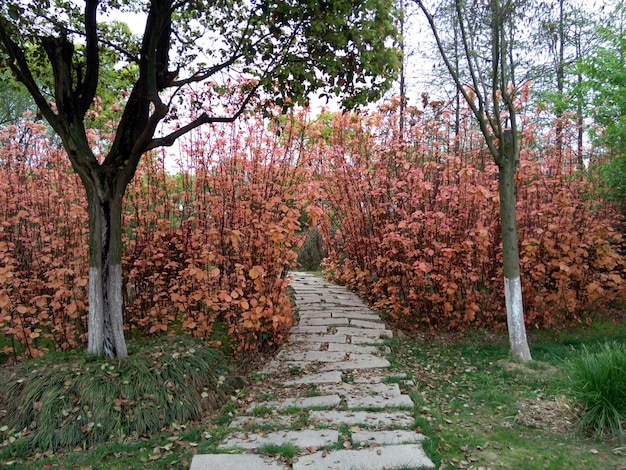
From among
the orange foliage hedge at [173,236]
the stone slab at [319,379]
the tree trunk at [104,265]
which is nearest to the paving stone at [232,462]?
the stone slab at [319,379]

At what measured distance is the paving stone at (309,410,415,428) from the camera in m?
2.89

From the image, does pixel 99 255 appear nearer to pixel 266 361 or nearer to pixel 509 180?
pixel 266 361

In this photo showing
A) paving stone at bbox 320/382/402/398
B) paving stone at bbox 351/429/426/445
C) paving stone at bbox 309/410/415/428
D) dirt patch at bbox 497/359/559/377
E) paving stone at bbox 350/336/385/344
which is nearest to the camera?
paving stone at bbox 351/429/426/445

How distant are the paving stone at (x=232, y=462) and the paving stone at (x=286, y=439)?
0.40ft

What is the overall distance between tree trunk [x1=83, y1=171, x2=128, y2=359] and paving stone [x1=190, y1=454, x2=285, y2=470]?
1.36 m

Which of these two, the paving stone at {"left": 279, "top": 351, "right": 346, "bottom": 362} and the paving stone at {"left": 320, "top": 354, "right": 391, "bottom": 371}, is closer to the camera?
the paving stone at {"left": 320, "top": 354, "right": 391, "bottom": 371}

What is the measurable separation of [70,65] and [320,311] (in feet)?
13.1

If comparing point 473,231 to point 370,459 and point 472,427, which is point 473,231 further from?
point 370,459

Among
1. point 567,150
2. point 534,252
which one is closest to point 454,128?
point 567,150

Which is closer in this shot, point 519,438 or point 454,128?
point 519,438

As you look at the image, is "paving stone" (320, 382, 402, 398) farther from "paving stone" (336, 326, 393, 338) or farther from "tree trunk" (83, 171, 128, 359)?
"tree trunk" (83, 171, 128, 359)

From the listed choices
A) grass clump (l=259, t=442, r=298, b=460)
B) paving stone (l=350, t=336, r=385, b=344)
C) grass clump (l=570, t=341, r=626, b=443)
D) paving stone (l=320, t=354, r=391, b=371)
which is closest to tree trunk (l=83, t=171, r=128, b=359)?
grass clump (l=259, t=442, r=298, b=460)

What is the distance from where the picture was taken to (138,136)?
140 inches

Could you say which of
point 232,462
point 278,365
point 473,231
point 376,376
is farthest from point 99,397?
→ point 473,231
